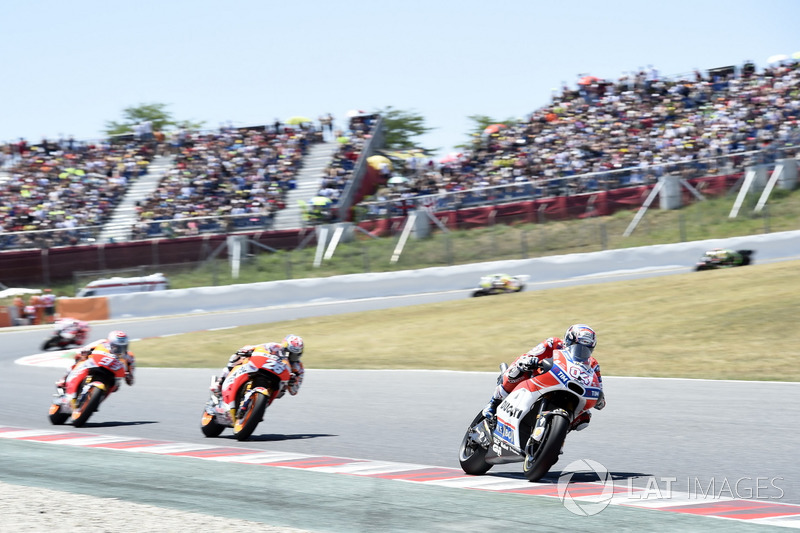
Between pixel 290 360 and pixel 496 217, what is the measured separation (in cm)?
2140

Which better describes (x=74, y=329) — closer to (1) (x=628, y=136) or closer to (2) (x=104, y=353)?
(2) (x=104, y=353)

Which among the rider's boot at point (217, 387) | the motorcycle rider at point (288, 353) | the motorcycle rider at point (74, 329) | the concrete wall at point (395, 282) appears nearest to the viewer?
the motorcycle rider at point (288, 353)

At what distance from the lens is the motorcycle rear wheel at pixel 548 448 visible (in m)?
6.31

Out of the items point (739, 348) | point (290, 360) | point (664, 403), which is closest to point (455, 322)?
point (739, 348)

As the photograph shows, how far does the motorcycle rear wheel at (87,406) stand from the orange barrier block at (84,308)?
17.8 m

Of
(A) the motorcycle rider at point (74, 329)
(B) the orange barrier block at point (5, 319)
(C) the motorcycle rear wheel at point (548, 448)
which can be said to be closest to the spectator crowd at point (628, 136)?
(B) the orange barrier block at point (5, 319)

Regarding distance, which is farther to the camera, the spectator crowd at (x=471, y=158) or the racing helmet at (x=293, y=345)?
the spectator crowd at (x=471, y=158)

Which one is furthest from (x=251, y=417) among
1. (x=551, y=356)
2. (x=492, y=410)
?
(x=551, y=356)

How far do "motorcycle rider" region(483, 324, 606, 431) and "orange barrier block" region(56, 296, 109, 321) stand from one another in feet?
75.1

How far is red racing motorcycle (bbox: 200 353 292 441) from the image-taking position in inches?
354

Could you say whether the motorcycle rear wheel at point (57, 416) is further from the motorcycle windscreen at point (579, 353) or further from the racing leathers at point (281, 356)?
the motorcycle windscreen at point (579, 353)

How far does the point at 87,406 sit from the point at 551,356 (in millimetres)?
6020

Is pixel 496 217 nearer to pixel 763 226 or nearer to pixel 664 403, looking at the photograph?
pixel 763 226

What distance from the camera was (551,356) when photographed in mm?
6754
